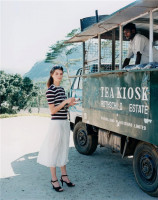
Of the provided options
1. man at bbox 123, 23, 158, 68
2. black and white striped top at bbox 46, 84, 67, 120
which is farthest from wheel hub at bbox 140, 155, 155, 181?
man at bbox 123, 23, 158, 68

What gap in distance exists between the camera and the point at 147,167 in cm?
400

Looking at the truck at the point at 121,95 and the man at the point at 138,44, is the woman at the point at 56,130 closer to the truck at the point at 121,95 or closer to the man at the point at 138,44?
the truck at the point at 121,95

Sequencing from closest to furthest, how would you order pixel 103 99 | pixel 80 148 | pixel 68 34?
pixel 103 99
pixel 80 148
pixel 68 34

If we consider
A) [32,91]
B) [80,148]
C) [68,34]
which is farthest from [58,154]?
[32,91]

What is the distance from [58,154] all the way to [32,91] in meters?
32.3

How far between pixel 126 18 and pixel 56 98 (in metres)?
1.82

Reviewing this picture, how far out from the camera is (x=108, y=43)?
18.1 ft

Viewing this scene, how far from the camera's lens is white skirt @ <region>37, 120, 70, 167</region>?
4.03m

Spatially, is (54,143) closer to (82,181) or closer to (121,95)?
(82,181)

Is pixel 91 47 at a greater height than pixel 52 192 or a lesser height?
greater

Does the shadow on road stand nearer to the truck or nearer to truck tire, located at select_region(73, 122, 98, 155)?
truck tire, located at select_region(73, 122, 98, 155)

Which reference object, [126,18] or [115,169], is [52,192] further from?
[126,18]

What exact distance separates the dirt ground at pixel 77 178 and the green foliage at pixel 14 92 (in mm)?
26969

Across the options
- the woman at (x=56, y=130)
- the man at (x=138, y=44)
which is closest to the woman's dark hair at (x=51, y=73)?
the woman at (x=56, y=130)
